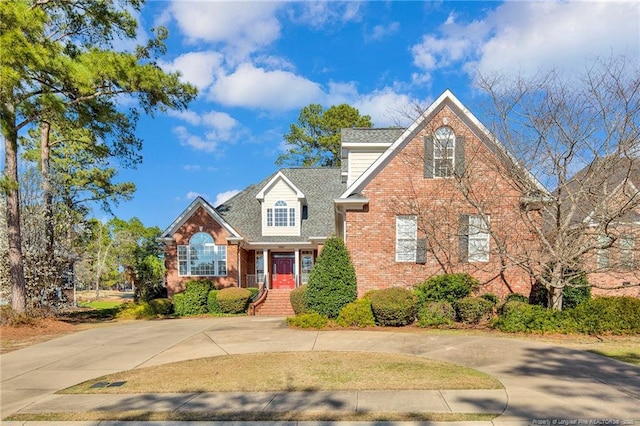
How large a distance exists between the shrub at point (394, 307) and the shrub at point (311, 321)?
170 centimetres

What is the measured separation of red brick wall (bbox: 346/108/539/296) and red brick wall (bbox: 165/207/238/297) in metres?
8.66

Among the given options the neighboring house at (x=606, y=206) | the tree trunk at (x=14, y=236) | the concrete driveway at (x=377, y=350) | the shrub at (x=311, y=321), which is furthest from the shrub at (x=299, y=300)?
the tree trunk at (x=14, y=236)

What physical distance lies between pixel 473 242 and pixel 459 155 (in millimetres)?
→ 3246

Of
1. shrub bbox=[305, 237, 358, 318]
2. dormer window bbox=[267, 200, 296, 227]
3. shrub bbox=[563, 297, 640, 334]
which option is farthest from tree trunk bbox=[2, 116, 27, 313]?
shrub bbox=[563, 297, 640, 334]

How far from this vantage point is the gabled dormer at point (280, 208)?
22016mm

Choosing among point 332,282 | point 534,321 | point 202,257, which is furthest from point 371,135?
point 202,257

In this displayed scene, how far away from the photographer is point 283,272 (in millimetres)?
23000

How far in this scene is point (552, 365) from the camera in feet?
24.0

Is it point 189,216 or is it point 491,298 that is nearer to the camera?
point 491,298

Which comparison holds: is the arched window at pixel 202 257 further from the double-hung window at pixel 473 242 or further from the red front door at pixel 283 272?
the double-hung window at pixel 473 242

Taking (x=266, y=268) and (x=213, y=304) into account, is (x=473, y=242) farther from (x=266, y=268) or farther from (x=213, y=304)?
(x=213, y=304)

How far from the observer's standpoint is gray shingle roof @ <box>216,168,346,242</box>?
22.0 metres

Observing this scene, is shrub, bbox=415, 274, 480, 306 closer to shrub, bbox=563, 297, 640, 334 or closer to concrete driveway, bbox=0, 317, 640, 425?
concrete driveway, bbox=0, 317, 640, 425

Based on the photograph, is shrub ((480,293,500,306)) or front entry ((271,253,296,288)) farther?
front entry ((271,253,296,288))
